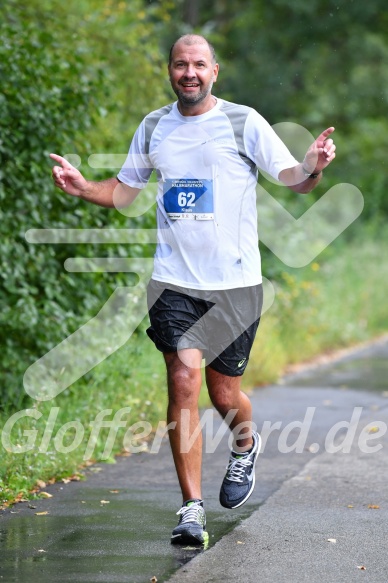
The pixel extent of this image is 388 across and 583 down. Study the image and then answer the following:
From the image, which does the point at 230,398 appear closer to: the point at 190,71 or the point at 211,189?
the point at 211,189

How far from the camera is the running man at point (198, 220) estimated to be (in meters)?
5.16

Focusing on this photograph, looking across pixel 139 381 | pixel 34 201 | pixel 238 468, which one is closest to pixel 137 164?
pixel 238 468

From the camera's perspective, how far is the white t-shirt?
5.18 m

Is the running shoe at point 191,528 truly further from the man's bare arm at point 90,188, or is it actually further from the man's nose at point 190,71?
the man's nose at point 190,71

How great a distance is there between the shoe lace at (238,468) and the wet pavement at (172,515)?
0.20 meters

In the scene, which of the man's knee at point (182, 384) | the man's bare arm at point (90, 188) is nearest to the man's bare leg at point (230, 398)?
the man's knee at point (182, 384)

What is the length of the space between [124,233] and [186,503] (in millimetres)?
3563

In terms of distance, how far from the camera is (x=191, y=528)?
4.95 m

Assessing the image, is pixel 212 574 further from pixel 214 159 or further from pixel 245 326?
pixel 214 159

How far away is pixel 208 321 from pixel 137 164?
85 centimetres

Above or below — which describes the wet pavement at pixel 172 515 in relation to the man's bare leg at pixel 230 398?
below

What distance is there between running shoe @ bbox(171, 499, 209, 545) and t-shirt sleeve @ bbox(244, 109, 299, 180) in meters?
1.54

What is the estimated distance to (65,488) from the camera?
6406mm

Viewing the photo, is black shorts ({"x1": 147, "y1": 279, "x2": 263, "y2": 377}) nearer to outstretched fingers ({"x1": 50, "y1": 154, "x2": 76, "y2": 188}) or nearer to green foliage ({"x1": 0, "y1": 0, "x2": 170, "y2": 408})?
outstretched fingers ({"x1": 50, "y1": 154, "x2": 76, "y2": 188})
